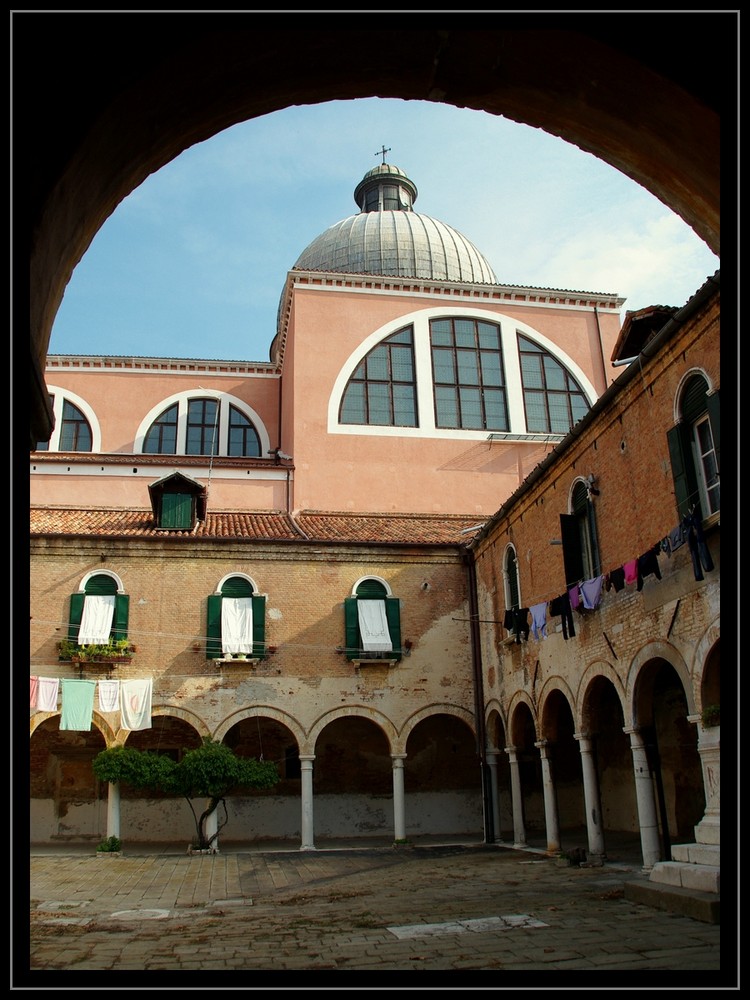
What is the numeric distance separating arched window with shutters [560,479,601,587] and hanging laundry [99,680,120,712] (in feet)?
32.5

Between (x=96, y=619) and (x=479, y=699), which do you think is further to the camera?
(x=479, y=699)

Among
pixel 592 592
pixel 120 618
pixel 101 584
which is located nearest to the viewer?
pixel 592 592

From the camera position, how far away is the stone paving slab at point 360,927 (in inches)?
199

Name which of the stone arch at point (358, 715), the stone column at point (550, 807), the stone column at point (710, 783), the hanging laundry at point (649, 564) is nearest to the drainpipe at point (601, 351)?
the stone arch at point (358, 715)

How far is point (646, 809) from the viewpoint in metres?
13.0

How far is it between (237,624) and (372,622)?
310cm

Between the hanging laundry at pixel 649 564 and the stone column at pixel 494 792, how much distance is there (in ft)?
31.3

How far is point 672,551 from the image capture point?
11.5 metres

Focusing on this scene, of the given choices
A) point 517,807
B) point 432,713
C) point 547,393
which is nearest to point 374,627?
point 432,713

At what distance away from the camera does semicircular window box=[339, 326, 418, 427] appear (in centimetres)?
2689

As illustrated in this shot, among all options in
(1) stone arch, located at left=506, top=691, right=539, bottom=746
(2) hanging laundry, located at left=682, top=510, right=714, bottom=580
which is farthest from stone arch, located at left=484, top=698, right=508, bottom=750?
(2) hanging laundry, located at left=682, top=510, right=714, bottom=580

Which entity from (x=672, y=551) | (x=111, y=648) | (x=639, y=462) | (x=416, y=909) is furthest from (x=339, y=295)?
(x=416, y=909)

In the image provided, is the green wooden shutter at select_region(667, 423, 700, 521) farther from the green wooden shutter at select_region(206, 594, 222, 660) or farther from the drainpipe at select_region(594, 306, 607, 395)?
the drainpipe at select_region(594, 306, 607, 395)

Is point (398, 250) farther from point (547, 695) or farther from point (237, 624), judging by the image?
point (547, 695)
